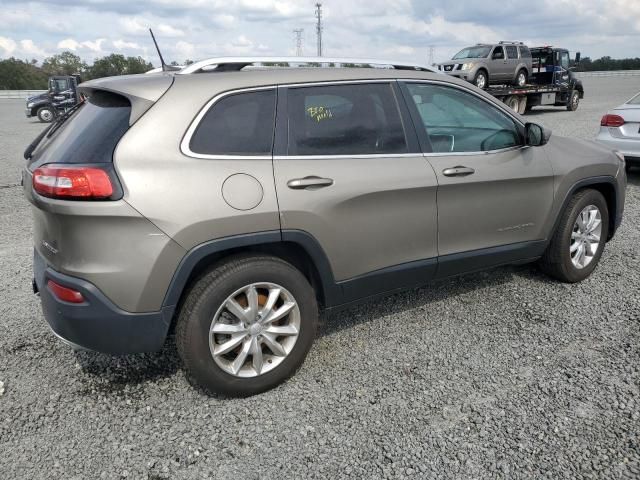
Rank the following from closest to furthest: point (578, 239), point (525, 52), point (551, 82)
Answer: point (578, 239) < point (525, 52) < point (551, 82)

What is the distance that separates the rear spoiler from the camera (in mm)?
2590

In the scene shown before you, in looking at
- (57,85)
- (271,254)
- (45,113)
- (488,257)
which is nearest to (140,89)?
(271,254)

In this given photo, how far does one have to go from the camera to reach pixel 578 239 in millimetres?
4305

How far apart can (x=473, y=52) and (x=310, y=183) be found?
1737 cm

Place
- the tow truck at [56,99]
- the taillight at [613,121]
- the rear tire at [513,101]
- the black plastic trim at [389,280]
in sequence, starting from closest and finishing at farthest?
the black plastic trim at [389,280], the taillight at [613,121], the rear tire at [513,101], the tow truck at [56,99]

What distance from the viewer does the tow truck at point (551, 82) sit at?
64.2 ft

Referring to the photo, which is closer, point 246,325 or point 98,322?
point 98,322


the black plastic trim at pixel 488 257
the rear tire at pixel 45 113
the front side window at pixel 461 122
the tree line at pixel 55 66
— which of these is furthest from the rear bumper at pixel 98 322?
the tree line at pixel 55 66

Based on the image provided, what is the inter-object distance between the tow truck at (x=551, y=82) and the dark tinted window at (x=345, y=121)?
17.6m

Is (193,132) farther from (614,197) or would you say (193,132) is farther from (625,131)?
(625,131)

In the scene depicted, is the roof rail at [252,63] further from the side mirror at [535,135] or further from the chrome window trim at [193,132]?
the side mirror at [535,135]

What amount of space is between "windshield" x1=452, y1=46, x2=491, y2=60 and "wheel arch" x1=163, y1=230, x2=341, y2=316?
1691 cm

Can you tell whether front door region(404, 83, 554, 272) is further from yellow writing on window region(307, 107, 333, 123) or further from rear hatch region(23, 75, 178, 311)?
rear hatch region(23, 75, 178, 311)

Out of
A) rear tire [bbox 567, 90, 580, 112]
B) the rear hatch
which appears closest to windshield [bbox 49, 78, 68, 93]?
rear tire [bbox 567, 90, 580, 112]
